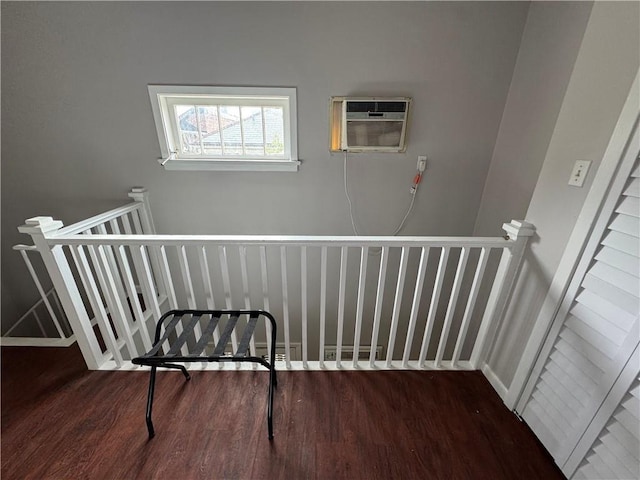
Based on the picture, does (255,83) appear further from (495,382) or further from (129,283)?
(495,382)

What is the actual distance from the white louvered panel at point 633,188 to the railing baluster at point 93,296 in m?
2.32

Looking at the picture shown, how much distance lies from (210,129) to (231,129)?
16 centimetres

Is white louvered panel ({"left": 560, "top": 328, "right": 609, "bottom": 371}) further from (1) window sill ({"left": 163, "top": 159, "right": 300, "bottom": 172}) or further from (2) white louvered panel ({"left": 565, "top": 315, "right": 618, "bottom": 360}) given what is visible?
(1) window sill ({"left": 163, "top": 159, "right": 300, "bottom": 172})

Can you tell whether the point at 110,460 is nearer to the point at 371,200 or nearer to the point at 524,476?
the point at 524,476

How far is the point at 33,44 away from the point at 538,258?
126 inches

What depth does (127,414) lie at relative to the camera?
4.45ft

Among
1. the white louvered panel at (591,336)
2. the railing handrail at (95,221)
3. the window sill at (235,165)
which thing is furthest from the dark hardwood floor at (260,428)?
the window sill at (235,165)

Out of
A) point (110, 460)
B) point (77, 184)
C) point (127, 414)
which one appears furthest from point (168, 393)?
point (77, 184)

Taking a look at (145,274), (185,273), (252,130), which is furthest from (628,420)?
(252,130)

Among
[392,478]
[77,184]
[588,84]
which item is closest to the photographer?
[588,84]

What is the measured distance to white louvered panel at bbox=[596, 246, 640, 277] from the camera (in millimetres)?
867

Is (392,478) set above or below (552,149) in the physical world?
below

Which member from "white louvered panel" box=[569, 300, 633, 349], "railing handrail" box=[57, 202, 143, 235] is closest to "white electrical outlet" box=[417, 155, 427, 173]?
"white louvered panel" box=[569, 300, 633, 349]

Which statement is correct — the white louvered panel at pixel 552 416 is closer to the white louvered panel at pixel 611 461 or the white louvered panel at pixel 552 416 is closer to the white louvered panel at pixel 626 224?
the white louvered panel at pixel 611 461
